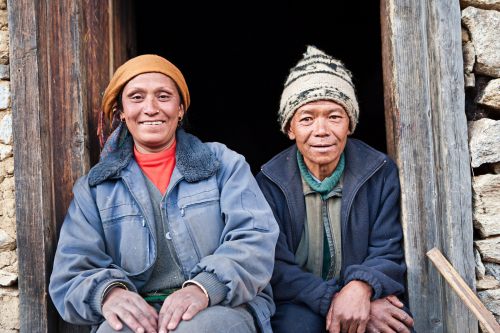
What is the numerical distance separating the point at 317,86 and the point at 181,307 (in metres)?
1.23

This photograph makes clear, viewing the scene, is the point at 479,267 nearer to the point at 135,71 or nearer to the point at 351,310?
the point at 351,310

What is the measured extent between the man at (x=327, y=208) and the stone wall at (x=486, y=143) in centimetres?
35

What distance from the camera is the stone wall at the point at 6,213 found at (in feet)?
8.50

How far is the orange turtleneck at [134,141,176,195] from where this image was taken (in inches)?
104

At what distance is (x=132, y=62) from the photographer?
8.78 ft

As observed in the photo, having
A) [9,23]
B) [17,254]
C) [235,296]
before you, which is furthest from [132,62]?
[235,296]

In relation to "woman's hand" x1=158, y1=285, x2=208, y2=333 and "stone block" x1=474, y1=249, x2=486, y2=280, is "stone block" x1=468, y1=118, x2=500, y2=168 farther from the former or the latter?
"woman's hand" x1=158, y1=285, x2=208, y2=333

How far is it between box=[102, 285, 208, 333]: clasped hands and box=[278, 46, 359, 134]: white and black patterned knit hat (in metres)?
1.05

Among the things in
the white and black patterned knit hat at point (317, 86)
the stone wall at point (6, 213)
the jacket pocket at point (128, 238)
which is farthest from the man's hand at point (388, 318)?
the stone wall at point (6, 213)

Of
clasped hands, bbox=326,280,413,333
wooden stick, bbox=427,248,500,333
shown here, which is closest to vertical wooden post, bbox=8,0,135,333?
clasped hands, bbox=326,280,413,333

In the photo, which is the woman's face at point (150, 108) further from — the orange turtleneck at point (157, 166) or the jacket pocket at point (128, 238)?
the jacket pocket at point (128, 238)

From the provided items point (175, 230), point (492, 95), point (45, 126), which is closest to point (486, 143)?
point (492, 95)

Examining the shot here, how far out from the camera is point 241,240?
2395 millimetres

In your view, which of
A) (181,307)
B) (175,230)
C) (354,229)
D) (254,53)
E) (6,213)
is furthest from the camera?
(254,53)
